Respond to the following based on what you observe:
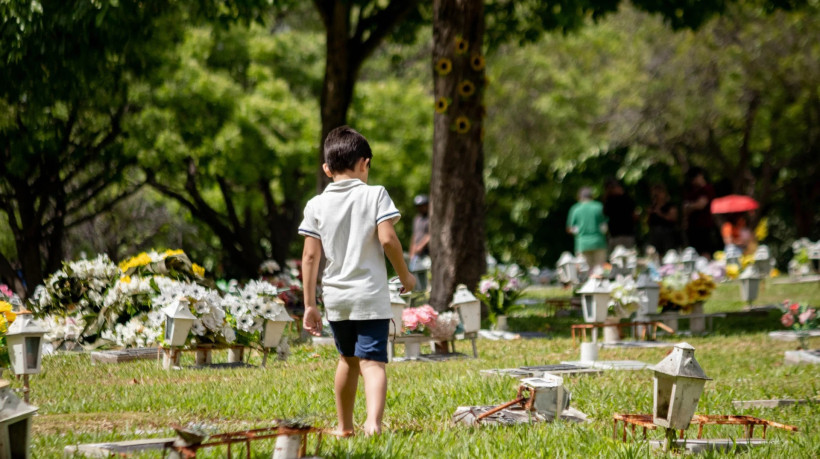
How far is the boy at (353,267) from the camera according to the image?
4.79 metres

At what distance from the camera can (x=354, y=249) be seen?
481 centimetres

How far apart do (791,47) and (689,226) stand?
717cm

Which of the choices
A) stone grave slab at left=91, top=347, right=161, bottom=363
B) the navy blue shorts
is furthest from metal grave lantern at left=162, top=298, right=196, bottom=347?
the navy blue shorts

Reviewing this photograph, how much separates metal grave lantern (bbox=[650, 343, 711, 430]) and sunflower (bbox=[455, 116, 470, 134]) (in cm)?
783

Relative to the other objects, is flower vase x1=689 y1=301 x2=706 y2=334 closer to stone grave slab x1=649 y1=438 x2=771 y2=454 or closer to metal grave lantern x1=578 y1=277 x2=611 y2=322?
metal grave lantern x1=578 y1=277 x2=611 y2=322

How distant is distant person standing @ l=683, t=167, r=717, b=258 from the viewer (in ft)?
58.0

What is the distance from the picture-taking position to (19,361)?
5746 mm

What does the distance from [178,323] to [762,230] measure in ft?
73.6

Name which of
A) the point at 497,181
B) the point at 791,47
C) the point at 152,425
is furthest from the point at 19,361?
the point at 497,181

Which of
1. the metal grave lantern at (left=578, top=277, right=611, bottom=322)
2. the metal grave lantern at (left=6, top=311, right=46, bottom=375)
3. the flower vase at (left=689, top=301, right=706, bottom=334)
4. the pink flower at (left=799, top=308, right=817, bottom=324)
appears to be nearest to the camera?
the metal grave lantern at (left=6, top=311, right=46, bottom=375)

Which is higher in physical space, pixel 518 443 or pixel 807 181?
pixel 807 181

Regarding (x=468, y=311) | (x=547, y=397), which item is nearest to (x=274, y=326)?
(x=468, y=311)

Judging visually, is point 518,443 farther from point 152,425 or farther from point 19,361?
point 19,361

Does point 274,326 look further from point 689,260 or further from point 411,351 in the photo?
point 689,260
